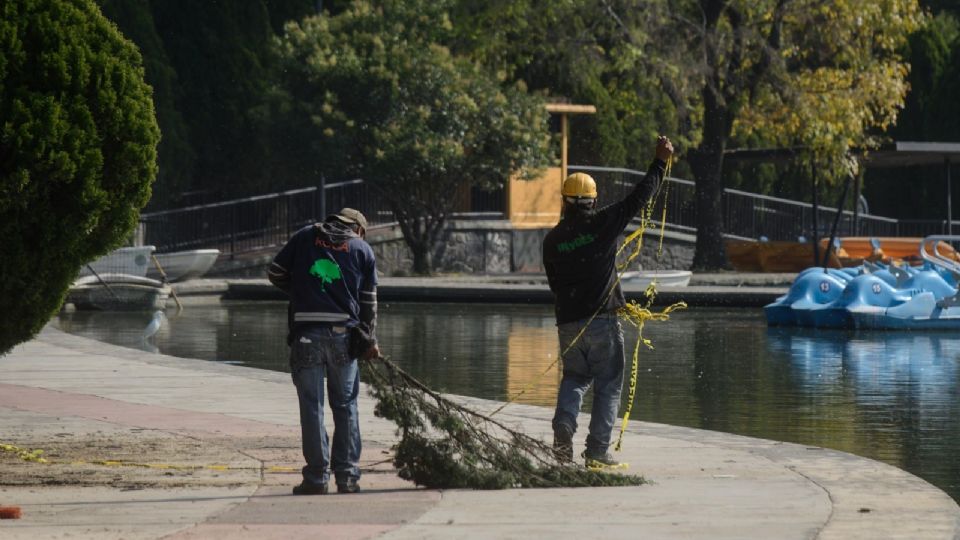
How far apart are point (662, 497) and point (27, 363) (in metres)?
9.74

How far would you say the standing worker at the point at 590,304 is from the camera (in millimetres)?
10320

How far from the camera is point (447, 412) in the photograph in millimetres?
9766

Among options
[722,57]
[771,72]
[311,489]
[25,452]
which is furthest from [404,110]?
[311,489]

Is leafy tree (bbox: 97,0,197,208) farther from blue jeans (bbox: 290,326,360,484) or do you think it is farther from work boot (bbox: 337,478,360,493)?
work boot (bbox: 337,478,360,493)

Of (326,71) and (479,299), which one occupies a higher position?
(326,71)

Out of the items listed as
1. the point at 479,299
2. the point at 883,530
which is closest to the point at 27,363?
the point at 883,530

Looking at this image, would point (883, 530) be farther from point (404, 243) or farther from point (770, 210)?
point (770, 210)

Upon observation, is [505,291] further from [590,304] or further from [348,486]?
[348,486]

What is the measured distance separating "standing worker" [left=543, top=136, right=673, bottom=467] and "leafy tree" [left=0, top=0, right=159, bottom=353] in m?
2.40

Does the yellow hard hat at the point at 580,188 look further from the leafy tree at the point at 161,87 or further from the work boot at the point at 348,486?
the leafy tree at the point at 161,87

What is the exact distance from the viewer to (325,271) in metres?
9.41

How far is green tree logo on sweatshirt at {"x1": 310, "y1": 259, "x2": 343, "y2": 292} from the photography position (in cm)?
941

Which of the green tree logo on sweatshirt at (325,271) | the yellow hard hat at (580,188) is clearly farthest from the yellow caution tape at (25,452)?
the yellow hard hat at (580,188)

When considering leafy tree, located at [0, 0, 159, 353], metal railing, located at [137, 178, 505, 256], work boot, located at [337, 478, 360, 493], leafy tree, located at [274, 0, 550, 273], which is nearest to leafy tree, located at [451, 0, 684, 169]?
leafy tree, located at [274, 0, 550, 273]
